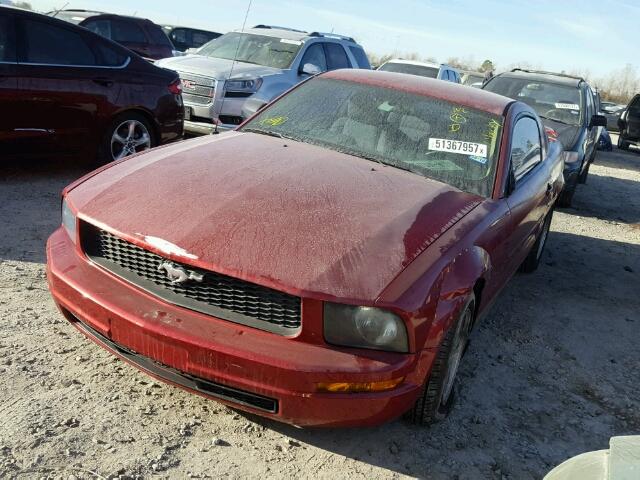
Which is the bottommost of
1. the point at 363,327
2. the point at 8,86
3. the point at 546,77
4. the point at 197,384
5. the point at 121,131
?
the point at 197,384

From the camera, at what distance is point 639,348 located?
4320 millimetres

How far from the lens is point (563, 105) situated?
29.7ft

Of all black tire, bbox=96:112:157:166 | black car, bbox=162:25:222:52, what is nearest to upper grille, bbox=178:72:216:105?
black tire, bbox=96:112:157:166

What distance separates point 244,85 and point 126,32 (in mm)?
5535

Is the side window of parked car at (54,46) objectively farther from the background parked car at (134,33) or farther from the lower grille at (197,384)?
the background parked car at (134,33)

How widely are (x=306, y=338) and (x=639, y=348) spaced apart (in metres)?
3.00

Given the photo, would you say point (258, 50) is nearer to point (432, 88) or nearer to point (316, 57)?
point (316, 57)

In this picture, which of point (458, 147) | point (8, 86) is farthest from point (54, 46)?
point (458, 147)

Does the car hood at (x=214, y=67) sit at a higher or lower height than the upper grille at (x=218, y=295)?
higher

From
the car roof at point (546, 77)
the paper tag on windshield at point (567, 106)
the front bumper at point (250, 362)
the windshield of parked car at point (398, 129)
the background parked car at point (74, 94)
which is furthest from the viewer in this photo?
the car roof at point (546, 77)

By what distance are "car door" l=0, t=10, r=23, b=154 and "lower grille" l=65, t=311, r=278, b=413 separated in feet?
11.8

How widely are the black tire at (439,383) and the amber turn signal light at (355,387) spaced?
35 cm

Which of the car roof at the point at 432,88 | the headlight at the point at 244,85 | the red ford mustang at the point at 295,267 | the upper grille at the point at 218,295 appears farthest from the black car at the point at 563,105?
the upper grille at the point at 218,295

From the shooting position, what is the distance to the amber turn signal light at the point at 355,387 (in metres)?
2.31
